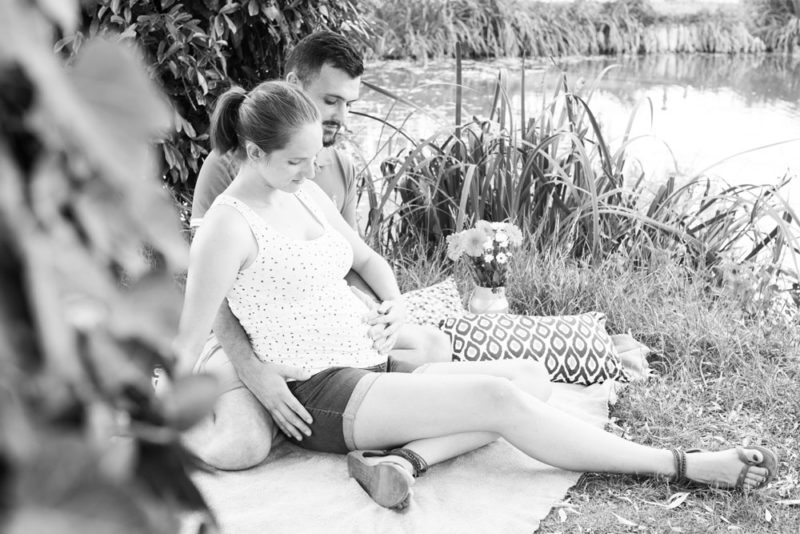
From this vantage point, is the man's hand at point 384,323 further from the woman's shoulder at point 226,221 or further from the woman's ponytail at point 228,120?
the woman's ponytail at point 228,120

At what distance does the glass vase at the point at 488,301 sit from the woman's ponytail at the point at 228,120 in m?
1.14

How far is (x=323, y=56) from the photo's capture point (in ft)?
8.41

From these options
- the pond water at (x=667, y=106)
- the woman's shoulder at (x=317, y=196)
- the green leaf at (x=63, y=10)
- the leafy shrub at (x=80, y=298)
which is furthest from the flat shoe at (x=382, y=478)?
the pond water at (x=667, y=106)

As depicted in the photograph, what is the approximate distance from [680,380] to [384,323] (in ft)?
3.58

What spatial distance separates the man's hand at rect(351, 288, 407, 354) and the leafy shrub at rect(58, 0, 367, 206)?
137cm

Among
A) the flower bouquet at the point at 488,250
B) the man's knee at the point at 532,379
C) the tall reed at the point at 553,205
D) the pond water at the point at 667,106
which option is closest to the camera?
the man's knee at the point at 532,379

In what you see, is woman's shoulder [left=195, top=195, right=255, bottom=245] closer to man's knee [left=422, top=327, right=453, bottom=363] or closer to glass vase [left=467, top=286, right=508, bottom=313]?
man's knee [left=422, top=327, right=453, bottom=363]

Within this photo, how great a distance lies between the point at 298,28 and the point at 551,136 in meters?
1.18

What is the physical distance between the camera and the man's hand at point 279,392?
6.64 ft

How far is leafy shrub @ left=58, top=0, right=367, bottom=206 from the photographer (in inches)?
120

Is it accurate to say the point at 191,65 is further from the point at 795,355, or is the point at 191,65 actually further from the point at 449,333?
the point at 795,355

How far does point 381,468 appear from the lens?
1.90m

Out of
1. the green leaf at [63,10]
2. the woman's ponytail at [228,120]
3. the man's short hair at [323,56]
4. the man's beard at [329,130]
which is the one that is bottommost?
the man's beard at [329,130]

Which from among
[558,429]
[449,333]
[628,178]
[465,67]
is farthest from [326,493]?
[465,67]
